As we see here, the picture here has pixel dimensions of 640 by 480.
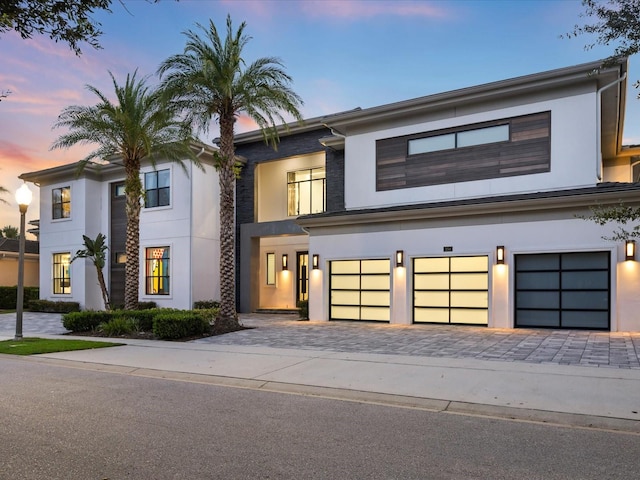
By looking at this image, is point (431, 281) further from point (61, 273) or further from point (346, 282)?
point (61, 273)

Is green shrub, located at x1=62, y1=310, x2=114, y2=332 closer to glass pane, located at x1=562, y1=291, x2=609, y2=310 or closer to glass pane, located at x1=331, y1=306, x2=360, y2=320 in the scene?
glass pane, located at x1=331, y1=306, x2=360, y2=320

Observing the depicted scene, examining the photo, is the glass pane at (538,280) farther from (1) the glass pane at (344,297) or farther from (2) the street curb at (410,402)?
(2) the street curb at (410,402)

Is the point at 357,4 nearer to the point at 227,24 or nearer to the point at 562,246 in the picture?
the point at 227,24

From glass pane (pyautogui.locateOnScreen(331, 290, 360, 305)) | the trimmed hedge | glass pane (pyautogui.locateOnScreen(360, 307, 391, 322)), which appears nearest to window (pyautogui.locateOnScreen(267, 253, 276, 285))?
glass pane (pyautogui.locateOnScreen(331, 290, 360, 305))

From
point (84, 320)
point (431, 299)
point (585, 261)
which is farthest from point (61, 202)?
point (585, 261)

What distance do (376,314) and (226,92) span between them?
954cm

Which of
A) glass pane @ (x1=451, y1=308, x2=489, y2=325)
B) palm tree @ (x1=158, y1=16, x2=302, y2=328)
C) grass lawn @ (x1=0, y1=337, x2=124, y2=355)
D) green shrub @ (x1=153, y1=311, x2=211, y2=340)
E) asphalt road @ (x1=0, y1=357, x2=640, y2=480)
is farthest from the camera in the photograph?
glass pane @ (x1=451, y1=308, x2=489, y2=325)

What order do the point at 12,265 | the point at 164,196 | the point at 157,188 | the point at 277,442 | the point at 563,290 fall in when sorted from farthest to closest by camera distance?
the point at 12,265 → the point at 157,188 → the point at 164,196 → the point at 563,290 → the point at 277,442

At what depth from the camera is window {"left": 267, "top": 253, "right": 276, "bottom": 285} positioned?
25844mm

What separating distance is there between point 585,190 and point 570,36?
7.59 meters

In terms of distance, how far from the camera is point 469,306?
16.3 meters

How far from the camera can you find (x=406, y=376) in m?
8.48

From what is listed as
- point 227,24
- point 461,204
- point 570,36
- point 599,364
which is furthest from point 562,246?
point 227,24

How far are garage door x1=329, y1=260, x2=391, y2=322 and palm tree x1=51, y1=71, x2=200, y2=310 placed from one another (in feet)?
25.0
